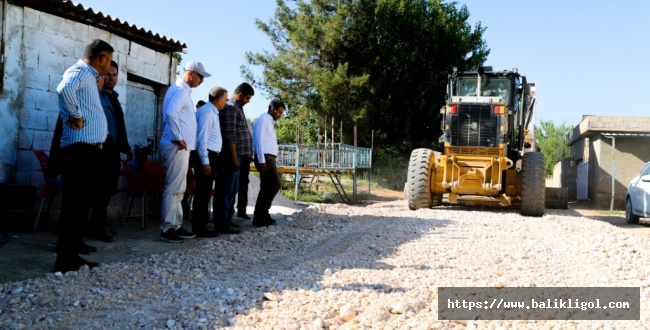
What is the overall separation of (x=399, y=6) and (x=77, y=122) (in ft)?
69.8

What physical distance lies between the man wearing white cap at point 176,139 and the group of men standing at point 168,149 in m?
0.01

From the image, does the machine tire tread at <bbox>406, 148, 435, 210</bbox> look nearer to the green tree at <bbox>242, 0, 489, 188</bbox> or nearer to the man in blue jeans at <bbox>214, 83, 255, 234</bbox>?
the man in blue jeans at <bbox>214, 83, 255, 234</bbox>

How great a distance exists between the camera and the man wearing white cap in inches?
228

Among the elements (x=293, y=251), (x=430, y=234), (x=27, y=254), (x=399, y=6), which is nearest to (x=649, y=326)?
(x=293, y=251)

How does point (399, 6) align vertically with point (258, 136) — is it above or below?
above

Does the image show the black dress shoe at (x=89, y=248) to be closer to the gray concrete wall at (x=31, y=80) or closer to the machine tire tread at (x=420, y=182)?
the gray concrete wall at (x=31, y=80)

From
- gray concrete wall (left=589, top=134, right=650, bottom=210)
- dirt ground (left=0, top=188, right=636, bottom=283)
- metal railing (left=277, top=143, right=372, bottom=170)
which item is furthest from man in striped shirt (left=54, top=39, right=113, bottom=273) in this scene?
gray concrete wall (left=589, top=134, right=650, bottom=210)

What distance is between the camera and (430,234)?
289 inches

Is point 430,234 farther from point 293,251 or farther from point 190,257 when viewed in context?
point 190,257

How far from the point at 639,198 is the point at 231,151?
9.06 m

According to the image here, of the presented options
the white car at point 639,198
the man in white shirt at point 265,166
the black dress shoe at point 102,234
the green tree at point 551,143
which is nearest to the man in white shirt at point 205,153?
the black dress shoe at point 102,234

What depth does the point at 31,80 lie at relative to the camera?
6.54 m

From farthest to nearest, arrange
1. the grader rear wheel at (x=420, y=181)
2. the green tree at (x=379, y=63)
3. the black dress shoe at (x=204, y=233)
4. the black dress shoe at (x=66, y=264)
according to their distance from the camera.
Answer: the green tree at (x=379, y=63) → the grader rear wheel at (x=420, y=181) → the black dress shoe at (x=204, y=233) → the black dress shoe at (x=66, y=264)

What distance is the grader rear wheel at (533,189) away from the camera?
10.5 m
